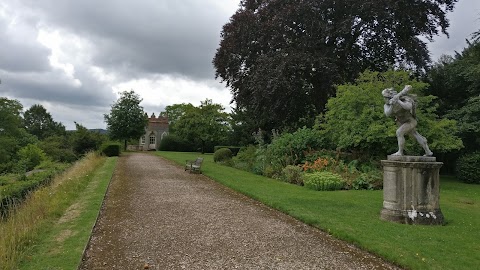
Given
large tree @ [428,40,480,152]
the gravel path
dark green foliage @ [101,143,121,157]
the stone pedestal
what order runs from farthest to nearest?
dark green foliage @ [101,143,121,157], large tree @ [428,40,480,152], the stone pedestal, the gravel path

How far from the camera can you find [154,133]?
211 ft

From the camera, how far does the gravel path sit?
5062 millimetres

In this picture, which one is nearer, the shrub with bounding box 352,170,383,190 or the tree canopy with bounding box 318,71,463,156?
the shrub with bounding box 352,170,383,190

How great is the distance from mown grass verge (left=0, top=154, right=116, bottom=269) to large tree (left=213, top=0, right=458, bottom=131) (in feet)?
35.9

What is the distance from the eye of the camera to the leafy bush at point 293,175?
567 inches

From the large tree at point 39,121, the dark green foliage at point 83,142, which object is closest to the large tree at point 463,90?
the dark green foliage at point 83,142

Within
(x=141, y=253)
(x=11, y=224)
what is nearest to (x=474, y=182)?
(x=141, y=253)

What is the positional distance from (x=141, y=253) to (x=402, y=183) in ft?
16.7

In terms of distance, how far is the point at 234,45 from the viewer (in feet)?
70.1

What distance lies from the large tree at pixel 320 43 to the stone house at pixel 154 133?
44.3 m

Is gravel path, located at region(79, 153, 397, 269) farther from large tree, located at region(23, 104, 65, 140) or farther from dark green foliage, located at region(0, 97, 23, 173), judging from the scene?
large tree, located at region(23, 104, 65, 140)

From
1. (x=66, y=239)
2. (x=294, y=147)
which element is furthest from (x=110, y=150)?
(x=66, y=239)

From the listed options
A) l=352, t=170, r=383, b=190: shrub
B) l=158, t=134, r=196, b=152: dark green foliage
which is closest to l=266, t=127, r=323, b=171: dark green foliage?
l=352, t=170, r=383, b=190: shrub

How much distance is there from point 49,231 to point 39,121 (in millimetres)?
77278
